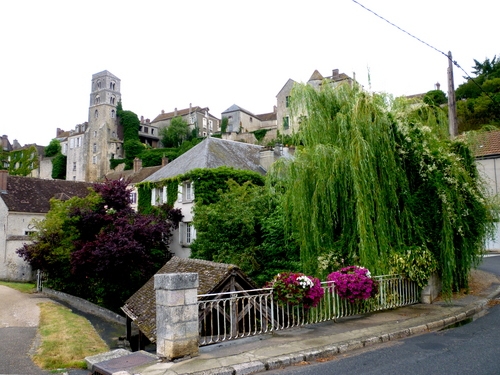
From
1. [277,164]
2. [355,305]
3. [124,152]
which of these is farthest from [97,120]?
[355,305]

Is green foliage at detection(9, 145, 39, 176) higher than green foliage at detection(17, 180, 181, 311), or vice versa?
green foliage at detection(9, 145, 39, 176)

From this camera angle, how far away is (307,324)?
9047 mm

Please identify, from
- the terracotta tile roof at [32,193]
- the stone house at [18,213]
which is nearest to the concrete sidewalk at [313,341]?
the stone house at [18,213]

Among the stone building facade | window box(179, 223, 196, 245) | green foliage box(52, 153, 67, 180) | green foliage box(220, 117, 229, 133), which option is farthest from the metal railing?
green foliage box(52, 153, 67, 180)

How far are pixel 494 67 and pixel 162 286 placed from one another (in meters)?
53.5

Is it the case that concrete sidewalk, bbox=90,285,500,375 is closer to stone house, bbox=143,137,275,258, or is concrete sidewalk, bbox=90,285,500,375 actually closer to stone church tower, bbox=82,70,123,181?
stone house, bbox=143,137,275,258

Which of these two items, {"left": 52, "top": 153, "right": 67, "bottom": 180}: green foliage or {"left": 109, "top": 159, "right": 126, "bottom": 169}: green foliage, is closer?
{"left": 109, "top": 159, "right": 126, "bottom": 169}: green foliage

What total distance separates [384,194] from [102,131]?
70940 millimetres

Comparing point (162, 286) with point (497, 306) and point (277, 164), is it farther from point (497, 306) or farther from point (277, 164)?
point (497, 306)

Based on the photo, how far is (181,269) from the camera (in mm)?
13258

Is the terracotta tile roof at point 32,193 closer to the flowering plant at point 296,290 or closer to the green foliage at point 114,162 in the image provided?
the flowering plant at point 296,290

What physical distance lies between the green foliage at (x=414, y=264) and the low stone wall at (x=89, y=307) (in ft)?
43.5

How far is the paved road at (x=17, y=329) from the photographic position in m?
9.50

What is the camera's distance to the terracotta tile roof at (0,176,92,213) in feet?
106
